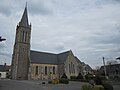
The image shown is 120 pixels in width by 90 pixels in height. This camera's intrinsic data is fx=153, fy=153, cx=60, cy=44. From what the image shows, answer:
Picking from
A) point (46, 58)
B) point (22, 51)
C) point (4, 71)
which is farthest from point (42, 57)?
point (4, 71)

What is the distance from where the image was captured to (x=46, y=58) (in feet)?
215

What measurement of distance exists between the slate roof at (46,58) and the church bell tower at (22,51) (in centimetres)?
280

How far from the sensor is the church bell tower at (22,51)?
56728 millimetres

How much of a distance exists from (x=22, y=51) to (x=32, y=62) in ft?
19.2

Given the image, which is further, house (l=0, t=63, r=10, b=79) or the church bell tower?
house (l=0, t=63, r=10, b=79)

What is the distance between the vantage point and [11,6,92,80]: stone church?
188ft

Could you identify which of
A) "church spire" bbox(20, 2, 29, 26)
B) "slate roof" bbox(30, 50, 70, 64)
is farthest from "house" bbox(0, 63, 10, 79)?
"church spire" bbox(20, 2, 29, 26)

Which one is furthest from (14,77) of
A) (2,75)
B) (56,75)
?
(2,75)

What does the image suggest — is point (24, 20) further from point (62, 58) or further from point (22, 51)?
point (62, 58)

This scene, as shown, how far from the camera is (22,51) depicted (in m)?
59.0

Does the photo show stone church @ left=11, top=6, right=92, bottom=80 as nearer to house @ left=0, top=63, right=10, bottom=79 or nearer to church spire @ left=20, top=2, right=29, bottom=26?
church spire @ left=20, top=2, right=29, bottom=26

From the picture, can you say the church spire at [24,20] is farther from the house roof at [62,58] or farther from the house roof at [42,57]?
the house roof at [62,58]

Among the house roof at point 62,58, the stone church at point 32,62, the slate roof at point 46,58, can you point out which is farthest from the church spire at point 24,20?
the house roof at point 62,58

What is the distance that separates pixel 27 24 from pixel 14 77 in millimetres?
21717
